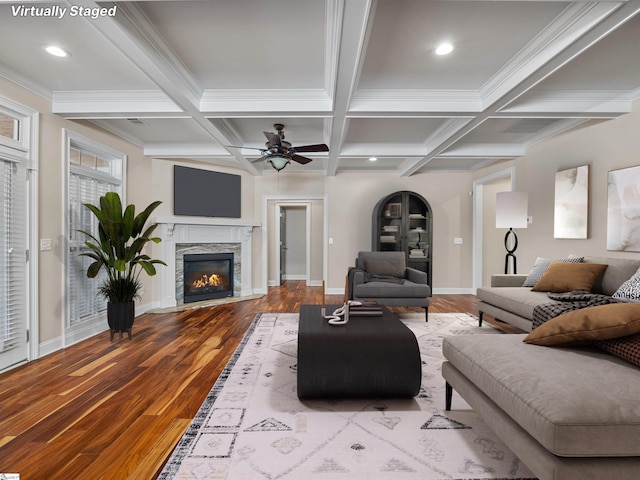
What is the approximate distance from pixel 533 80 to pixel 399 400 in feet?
8.96

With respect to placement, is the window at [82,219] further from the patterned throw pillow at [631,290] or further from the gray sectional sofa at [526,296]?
the patterned throw pillow at [631,290]

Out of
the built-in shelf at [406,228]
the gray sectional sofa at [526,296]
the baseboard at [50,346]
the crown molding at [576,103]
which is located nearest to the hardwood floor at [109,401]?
the baseboard at [50,346]

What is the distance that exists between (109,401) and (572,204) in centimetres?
522

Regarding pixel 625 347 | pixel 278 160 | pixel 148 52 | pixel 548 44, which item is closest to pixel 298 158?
pixel 278 160

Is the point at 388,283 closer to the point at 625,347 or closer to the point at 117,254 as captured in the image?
the point at 625,347

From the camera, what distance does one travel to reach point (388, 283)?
15.2 ft

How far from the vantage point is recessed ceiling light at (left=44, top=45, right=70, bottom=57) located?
2.47 meters

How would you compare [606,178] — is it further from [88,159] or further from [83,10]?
[88,159]

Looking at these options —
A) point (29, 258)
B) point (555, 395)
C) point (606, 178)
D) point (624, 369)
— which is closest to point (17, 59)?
point (29, 258)

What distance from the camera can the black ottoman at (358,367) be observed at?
83.5 inches

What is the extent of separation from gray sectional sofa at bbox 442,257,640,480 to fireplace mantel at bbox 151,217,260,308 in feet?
15.3

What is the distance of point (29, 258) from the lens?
3.06 m

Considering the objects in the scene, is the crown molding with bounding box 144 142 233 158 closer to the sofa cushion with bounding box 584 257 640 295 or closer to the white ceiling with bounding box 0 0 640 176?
the white ceiling with bounding box 0 0 640 176

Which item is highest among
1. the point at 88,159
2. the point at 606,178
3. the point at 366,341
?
the point at 88,159
